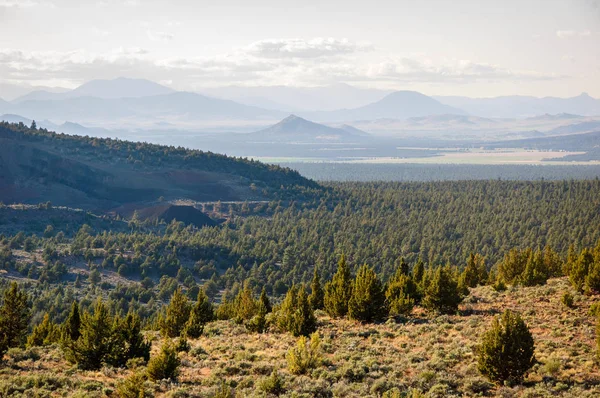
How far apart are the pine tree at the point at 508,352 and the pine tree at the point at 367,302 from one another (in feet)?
46.8

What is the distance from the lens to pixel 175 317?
42.9m

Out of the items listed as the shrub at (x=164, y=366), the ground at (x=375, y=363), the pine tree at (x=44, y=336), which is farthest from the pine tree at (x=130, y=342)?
the pine tree at (x=44, y=336)

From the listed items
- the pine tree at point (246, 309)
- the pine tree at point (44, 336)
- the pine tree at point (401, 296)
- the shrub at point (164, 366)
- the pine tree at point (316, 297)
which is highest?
the pine tree at point (401, 296)

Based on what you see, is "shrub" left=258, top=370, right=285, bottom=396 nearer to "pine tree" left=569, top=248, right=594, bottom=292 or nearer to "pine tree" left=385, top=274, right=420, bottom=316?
"pine tree" left=385, top=274, right=420, bottom=316

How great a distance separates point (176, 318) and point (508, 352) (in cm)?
2488

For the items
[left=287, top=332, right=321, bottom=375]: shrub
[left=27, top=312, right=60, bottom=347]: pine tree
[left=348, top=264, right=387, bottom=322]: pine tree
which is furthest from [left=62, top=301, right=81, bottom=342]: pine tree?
[left=348, top=264, right=387, bottom=322]: pine tree

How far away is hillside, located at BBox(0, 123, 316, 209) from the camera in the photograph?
15650 cm

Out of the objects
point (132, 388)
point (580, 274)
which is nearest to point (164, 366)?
point (132, 388)

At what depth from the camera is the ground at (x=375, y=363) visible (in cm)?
2595

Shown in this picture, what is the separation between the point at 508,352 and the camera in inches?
1014

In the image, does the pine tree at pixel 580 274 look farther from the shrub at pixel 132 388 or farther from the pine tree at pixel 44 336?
the pine tree at pixel 44 336

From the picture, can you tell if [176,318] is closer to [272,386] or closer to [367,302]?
[367,302]

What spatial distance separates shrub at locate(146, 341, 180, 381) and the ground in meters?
0.66

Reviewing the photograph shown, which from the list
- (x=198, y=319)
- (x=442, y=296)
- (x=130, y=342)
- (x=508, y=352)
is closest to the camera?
(x=508, y=352)
